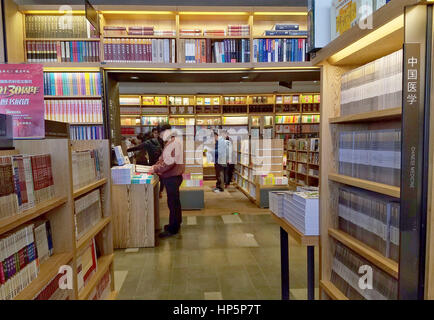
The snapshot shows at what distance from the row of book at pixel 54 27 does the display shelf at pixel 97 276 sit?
309cm

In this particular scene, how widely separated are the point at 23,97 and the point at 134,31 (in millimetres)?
3004

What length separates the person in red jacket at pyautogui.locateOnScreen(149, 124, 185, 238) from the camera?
387 centimetres

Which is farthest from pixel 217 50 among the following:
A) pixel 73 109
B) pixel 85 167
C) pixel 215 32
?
pixel 85 167

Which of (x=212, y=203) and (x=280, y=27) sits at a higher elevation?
(x=280, y=27)

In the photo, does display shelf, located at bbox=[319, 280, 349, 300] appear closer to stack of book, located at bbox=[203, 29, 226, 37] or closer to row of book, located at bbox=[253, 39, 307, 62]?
row of book, located at bbox=[253, 39, 307, 62]

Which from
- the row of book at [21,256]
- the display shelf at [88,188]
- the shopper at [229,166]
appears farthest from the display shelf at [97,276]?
the shopper at [229,166]

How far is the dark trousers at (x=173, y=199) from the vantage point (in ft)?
13.2

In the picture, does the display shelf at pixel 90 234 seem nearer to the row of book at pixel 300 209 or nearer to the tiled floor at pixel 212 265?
the tiled floor at pixel 212 265

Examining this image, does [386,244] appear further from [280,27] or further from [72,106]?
[72,106]

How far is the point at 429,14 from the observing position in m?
0.94

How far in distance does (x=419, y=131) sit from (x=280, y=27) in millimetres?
3648

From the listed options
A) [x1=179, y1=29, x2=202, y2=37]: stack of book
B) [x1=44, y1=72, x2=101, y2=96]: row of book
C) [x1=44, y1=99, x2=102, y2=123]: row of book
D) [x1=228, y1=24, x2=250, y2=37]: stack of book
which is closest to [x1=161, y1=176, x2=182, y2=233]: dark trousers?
[x1=44, y1=99, x2=102, y2=123]: row of book

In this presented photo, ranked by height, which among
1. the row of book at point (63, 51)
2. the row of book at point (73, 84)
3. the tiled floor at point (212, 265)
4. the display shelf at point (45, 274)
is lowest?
the tiled floor at point (212, 265)
